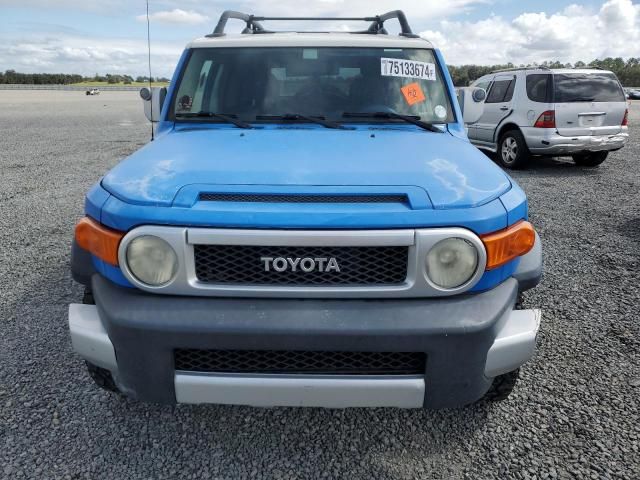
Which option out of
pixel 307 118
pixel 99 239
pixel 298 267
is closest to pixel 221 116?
pixel 307 118

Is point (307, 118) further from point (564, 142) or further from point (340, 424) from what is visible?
point (564, 142)

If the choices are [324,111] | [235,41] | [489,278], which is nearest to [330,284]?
[489,278]

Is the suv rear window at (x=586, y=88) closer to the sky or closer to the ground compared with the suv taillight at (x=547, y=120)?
closer to the sky

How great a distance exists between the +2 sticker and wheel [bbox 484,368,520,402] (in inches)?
67.9

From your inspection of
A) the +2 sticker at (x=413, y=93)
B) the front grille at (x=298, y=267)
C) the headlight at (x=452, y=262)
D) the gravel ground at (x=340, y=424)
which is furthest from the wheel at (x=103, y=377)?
the +2 sticker at (x=413, y=93)

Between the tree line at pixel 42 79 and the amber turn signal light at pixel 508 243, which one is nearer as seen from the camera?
the amber turn signal light at pixel 508 243

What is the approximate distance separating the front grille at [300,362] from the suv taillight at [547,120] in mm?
8385

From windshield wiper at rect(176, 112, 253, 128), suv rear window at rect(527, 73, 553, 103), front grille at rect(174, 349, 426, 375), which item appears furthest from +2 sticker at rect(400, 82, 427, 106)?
suv rear window at rect(527, 73, 553, 103)

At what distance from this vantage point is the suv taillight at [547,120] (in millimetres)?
9078

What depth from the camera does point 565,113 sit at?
9094 mm

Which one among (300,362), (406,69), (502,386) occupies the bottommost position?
(502,386)

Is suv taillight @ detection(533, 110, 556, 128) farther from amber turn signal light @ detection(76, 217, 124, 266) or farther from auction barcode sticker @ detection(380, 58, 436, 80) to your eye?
amber turn signal light @ detection(76, 217, 124, 266)

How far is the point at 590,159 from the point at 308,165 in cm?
969

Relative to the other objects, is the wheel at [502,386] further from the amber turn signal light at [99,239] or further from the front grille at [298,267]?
the amber turn signal light at [99,239]
